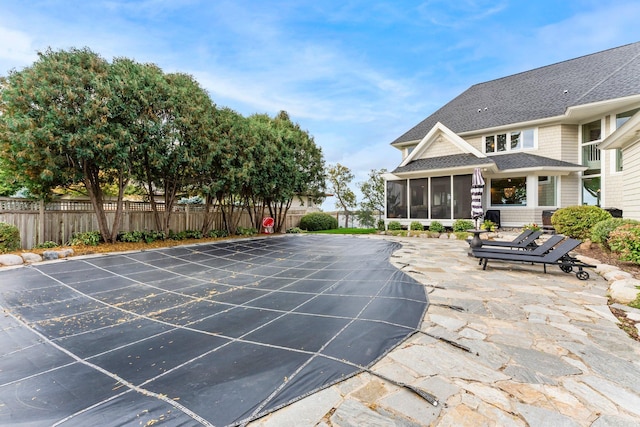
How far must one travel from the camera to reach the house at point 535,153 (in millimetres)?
10398

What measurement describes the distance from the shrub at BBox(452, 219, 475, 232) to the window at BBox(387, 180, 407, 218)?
2457 mm

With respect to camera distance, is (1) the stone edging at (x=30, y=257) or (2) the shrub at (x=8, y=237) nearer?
(1) the stone edging at (x=30, y=257)

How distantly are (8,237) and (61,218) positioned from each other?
4.38 ft

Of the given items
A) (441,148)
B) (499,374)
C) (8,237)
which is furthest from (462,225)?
(8,237)

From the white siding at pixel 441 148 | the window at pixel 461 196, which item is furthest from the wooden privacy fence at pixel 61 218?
the white siding at pixel 441 148

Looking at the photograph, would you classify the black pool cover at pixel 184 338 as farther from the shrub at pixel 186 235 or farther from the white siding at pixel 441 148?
the white siding at pixel 441 148

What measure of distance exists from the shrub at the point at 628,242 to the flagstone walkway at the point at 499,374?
9.05 feet

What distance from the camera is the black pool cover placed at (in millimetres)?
1748

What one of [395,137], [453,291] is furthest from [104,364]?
[395,137]

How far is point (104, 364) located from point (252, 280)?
2.72 metres

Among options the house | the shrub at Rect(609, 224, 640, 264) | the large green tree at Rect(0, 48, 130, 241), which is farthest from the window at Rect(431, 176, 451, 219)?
the large green tree at Rect(0, 48, 130, 241)

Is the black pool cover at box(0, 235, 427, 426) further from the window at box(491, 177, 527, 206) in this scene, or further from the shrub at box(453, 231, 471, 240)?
the window at box(491, 177, 527, 206)

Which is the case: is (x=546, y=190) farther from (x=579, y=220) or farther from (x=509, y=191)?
(x=579, y=220)

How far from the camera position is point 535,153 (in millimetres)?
12625
